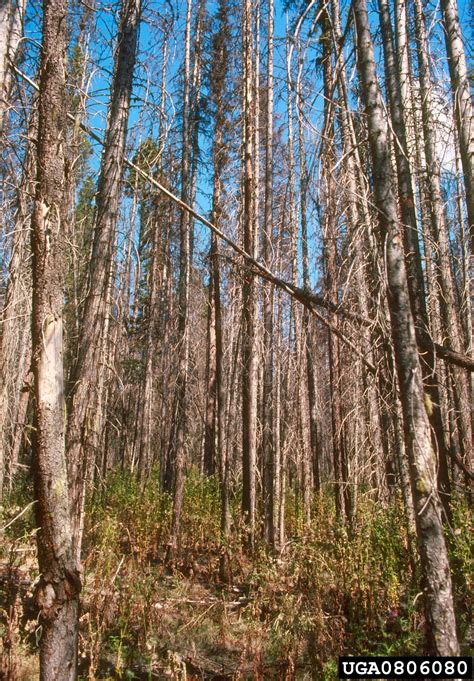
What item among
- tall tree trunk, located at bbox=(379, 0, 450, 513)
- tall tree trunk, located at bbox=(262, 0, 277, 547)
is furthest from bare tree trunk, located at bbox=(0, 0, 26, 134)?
tall tree trunk, located at bbox=(262, 0, 277, 547)

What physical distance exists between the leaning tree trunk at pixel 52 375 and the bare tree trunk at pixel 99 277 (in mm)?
774

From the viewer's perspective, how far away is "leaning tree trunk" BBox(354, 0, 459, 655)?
266cm

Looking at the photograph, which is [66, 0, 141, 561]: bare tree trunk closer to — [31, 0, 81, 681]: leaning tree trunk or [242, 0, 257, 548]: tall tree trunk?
[31, 0, 81, 681]: leaning tree trunk

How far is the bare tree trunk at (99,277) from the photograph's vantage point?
13.5 ft

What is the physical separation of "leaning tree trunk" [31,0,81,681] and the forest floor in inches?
19.1

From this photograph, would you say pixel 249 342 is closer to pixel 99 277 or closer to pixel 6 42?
pixel 99 277

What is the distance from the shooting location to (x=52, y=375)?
334 cm

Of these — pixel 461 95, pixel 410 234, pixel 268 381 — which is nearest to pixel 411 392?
pixel 410 234

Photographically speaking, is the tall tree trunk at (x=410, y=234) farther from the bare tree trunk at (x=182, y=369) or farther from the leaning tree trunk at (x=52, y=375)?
the bare tree trunk at (x=182, y=369)

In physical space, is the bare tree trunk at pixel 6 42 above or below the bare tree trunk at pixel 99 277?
above

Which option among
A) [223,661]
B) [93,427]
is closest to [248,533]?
[223,661]

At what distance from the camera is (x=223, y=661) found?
4.76 meters

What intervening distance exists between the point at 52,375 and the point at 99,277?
145 cm

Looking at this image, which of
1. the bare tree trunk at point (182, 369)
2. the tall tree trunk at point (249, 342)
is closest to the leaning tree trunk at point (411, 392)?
the tall tree trunk at point (249, 342)
